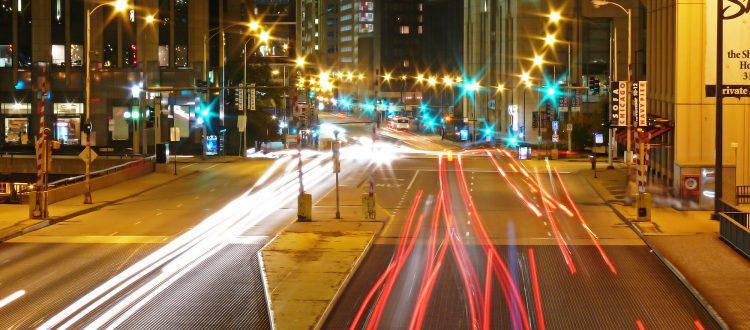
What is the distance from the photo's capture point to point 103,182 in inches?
1841

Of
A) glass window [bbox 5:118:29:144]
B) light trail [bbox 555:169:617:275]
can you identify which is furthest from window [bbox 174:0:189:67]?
light trail [bbox 555:169:617:275]

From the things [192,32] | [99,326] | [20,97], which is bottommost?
[99,326]

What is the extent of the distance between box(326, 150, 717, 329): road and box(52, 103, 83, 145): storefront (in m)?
38.9

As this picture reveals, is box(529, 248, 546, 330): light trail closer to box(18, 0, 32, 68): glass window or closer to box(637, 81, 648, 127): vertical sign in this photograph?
box(637, 81, 648, 127): vertical sign

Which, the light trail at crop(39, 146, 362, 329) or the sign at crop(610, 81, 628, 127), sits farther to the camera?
the sign at crop(610, 81, 628, 127)

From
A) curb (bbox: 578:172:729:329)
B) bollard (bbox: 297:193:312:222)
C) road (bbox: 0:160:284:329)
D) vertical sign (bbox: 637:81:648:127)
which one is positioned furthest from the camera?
vertical sign (bbox: 637:81:648:127)

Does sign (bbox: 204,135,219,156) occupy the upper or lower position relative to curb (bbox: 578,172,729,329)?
upper

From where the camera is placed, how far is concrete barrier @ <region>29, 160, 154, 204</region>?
4025 centimetres

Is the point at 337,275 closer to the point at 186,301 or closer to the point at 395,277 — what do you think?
the point at 395,277

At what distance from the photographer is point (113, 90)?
235 ft

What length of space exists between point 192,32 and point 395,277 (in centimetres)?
5542

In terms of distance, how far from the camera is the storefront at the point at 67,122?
7262cm

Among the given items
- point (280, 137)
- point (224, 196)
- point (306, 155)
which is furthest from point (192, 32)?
point (224, 196)

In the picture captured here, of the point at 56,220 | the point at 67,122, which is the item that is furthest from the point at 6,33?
the point at 56,220
